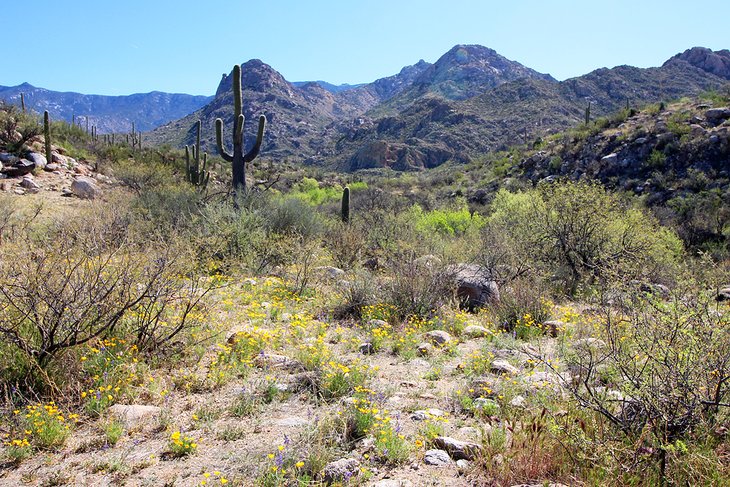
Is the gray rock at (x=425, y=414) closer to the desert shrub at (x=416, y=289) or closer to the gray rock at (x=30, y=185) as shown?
the desert shrub at (x=416, y=289)

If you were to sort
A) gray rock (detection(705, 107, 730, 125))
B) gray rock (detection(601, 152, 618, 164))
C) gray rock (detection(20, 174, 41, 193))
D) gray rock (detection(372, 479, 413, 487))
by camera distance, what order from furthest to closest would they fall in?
gray rock (detection(601, 152, 618, 164)) < gray rock (detection(705, 107, 730, 125)) < gray rock (detection(20, 174, 41, 193)) < gray rock (detection(372, 479, 413, 487))

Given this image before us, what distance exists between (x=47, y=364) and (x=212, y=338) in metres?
1.48

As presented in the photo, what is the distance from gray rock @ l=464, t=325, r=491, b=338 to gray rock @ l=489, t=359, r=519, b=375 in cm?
138

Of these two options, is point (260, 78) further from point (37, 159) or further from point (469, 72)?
point (37, 159)

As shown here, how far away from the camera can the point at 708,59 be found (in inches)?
2559

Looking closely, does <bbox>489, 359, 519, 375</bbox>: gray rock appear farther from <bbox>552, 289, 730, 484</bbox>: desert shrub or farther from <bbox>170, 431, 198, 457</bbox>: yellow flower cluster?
<bbox>170, 431, 198, 457</bbox>: yellow flower cluster

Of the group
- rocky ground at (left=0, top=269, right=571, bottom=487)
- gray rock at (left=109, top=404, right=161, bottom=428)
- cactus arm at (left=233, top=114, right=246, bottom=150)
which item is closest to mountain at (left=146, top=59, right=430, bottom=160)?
cactus arm at (left=233, top=114, right=246, bottom=150)

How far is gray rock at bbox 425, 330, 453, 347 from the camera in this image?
5.51m

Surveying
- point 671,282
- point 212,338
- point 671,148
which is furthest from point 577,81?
point 212,338

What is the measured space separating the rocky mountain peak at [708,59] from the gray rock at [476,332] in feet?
252

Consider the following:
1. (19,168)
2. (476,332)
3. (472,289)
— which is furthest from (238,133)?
(476,332)

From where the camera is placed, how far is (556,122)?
5112cm

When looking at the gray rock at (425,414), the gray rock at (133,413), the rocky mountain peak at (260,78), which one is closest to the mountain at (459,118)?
the rocky mountain peak at (260,78)

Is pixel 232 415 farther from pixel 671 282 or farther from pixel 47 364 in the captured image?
pixel 671 282
